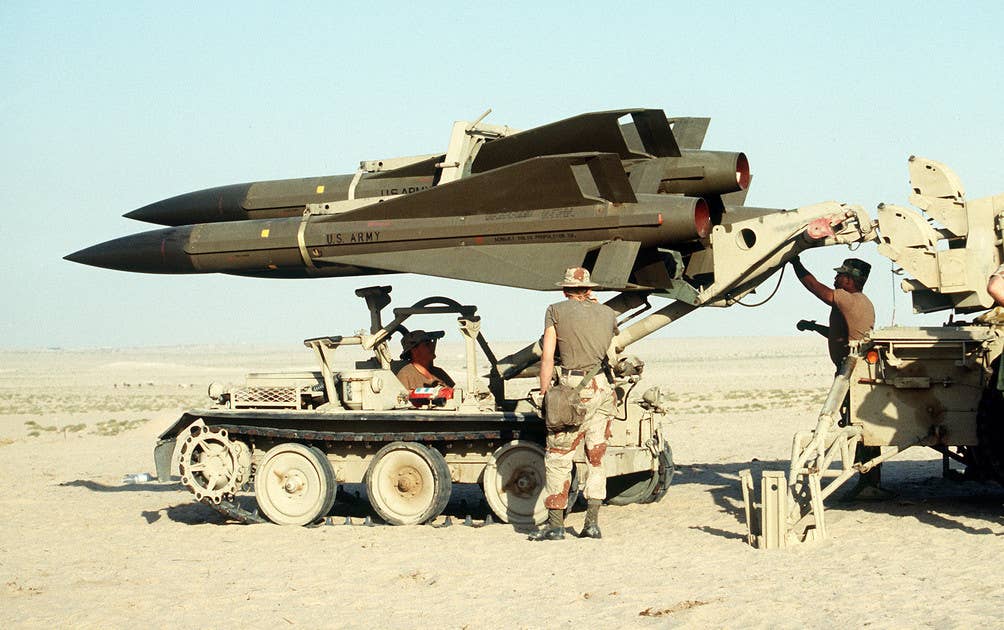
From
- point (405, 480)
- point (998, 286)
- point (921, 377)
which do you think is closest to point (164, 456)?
point (405, 480)

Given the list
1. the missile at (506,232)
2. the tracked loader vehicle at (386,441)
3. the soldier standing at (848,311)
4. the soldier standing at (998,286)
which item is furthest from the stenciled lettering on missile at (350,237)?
the soldier standing at (998,286)

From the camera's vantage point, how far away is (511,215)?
1162 centimetres

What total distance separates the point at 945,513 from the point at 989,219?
8.66 ft

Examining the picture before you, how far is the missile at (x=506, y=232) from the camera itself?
11.1 metres

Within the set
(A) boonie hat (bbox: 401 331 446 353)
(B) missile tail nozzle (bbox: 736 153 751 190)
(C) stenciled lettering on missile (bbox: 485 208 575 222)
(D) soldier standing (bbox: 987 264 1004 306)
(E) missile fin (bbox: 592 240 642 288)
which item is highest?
(B) missile tail nozzle (bbox: 736 153 751 190)

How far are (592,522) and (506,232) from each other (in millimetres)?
3236

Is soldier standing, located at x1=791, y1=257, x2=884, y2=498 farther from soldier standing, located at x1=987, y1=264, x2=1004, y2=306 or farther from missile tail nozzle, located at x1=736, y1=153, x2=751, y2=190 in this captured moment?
soldier standing, located at x1=987, y1=264, x2=1004, y2=306

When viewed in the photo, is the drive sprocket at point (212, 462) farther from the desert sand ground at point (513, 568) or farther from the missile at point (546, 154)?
the missile at point (546, 154)

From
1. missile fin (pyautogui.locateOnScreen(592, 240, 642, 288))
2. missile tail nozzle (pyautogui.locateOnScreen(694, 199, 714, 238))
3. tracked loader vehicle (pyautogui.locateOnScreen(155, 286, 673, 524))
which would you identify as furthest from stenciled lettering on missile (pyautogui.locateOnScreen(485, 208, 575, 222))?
missile tail nozzle (pyautogui.locateOnScreen(694, 199, 714, 238))

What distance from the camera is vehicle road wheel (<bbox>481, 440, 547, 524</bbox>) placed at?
35.2 feet

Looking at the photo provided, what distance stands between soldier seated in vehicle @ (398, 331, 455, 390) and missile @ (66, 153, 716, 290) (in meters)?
0.74

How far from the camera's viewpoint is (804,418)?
22.5 meters

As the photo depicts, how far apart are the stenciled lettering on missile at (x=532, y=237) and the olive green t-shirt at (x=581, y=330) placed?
1.54 metres

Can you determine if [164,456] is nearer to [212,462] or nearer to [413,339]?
[212,462]
